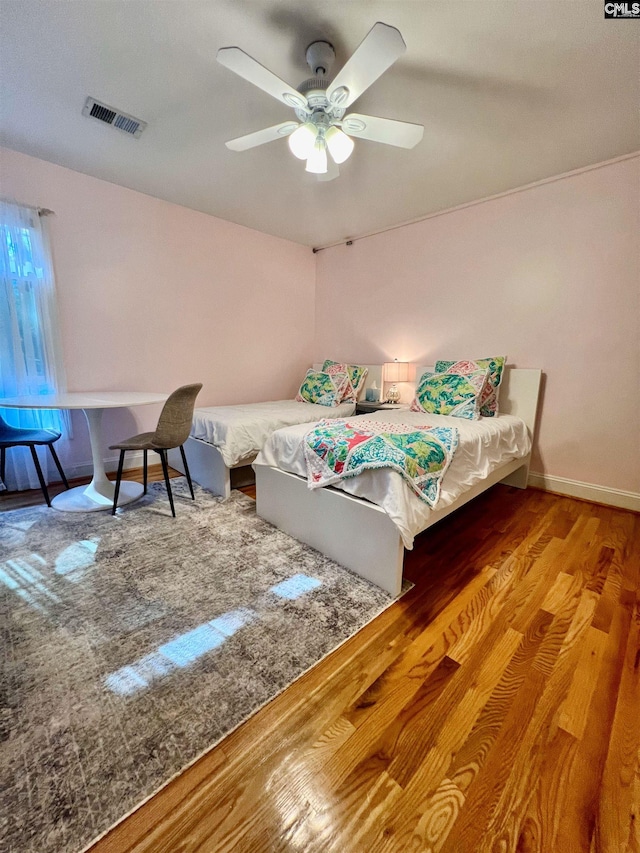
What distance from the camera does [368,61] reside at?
1.38m

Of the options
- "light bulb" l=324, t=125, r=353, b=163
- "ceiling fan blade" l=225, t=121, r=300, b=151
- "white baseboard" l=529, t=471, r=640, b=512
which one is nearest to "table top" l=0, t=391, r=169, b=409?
"ceiling fan blade" l=225, t=121, r=300, b=151

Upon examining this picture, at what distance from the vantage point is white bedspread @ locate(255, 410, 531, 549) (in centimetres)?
162

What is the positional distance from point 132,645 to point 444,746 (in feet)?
3.78

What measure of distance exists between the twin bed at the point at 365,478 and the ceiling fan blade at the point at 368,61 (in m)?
1.67

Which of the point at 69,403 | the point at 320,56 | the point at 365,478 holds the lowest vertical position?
the point at 365,478

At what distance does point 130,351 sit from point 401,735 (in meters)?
3.40

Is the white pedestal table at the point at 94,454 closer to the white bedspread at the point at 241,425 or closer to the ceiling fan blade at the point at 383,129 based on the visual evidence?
the white bedspread at the point at 241,425

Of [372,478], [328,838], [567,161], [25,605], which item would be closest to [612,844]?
[328,838]

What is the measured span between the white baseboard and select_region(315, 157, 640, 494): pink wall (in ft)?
0.15

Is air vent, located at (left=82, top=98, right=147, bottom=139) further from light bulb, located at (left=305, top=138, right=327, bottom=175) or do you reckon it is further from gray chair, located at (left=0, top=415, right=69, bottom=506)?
gray chair, located at (left=0, top=415, right=69, bottom=506)

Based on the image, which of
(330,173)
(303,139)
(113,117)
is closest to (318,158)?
(303,139)

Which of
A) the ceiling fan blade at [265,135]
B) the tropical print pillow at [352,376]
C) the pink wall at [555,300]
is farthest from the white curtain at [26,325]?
the pink wall at [555,300]

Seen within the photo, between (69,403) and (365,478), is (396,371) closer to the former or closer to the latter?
(365,478)

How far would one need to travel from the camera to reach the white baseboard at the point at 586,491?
262 centimetres
